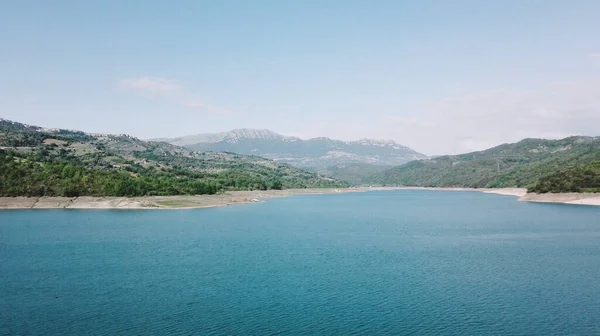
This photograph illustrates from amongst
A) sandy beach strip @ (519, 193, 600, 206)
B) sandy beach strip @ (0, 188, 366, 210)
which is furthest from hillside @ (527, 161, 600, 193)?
sandy beach strip @ (0, 188, 366, 210)

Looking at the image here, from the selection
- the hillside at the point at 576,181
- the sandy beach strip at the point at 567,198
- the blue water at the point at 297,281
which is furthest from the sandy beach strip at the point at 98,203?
the hillside at the point at 576,181

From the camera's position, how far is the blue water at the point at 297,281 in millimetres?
30031

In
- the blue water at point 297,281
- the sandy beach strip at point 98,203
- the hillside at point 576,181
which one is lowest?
the blue water at point 297,281

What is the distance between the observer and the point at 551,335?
2775cm

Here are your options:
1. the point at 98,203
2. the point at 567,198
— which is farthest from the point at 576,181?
the point at 98,203

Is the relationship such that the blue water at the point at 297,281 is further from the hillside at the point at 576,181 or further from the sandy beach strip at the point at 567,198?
the hillside at the point at 576,181

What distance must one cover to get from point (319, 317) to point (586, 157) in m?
187

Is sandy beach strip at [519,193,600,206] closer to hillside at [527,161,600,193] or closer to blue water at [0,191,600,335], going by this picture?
hillside at [527,161,600,193]

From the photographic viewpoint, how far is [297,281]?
41.1 metres

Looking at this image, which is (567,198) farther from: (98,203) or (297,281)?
(98,203)

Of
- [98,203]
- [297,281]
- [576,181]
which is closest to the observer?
[297,281]

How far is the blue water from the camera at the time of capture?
3003 cm

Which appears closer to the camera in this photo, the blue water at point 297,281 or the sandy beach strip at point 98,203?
the blue water at point 297,281

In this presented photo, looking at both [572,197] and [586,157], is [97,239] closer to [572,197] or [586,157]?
[572,197]
